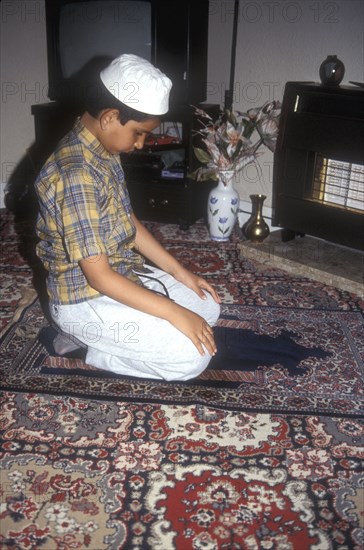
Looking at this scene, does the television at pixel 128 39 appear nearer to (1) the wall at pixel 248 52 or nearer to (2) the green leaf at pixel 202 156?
(1) the wall at pixel 248 52

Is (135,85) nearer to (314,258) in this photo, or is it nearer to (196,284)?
(196,284)

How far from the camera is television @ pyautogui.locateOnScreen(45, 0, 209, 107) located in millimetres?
2957

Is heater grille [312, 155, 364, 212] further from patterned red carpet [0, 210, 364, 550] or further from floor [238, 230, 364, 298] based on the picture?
patterned red carpet [0, 210, 364, 550]

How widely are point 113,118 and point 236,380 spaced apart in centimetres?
93

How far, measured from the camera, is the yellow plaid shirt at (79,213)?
1.44 meters

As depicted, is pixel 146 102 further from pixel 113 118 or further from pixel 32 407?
pixel 32 407

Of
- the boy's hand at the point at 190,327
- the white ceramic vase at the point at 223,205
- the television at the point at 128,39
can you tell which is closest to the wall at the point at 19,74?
the television at the point at 128,39

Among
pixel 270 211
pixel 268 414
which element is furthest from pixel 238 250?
pixel 268 414

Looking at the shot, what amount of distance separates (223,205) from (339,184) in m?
0.68

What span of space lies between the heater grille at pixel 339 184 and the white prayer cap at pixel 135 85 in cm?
138

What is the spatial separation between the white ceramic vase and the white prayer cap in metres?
1.54

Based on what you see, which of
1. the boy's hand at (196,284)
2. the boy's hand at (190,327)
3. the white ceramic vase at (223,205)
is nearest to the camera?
the boy's hand at (190,327)

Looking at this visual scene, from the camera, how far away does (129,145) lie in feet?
4.96

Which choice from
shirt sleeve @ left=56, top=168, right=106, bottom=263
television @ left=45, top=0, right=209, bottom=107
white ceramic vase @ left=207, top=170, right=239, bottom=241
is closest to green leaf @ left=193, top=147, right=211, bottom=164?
white ceramic vase @ left=207, top=170, right=239, bottom=241
